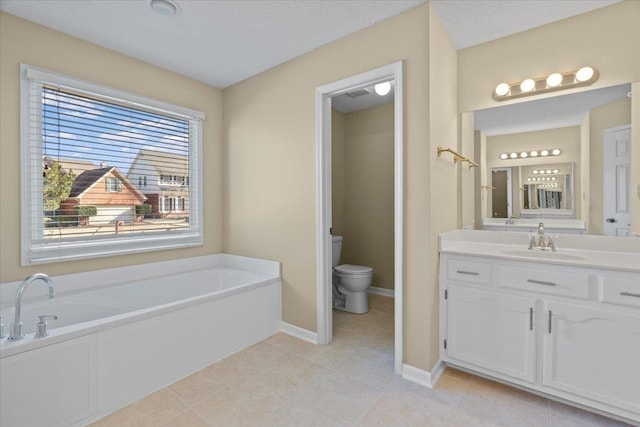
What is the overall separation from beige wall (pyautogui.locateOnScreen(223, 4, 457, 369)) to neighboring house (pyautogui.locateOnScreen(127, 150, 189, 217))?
443 millimetres

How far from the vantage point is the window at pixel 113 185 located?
251cm

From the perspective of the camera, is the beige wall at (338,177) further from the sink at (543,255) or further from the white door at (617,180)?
the white door at (617,180)

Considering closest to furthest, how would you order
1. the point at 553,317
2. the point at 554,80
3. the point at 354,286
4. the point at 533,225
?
the point at 553,317 → the point at 554,80 → the point at 533,225 → the point at 354,286

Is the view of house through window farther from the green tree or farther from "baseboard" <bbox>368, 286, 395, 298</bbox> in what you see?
"baseboard" <bbox>368, 286, 395, 298</bbox>

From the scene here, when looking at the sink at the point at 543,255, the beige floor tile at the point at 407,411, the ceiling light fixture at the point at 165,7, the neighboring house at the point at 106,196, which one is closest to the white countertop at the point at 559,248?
the sink at the point at 543,255

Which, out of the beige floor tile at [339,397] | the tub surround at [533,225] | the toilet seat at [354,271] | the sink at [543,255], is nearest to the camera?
the beige floor tile at [339,397]

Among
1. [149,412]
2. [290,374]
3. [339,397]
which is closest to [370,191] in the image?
[290,374]

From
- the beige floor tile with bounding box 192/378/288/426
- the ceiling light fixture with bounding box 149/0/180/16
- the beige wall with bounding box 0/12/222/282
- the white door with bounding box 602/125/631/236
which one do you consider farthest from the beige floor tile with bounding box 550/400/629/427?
the ceiling light fixture with bounding box 149/0/180/16

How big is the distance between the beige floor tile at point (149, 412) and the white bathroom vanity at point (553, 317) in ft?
5.65

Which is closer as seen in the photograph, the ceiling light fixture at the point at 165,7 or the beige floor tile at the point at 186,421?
the beige floor tile at the point at 186,421

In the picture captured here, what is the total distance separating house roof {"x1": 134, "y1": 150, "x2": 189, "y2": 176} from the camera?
2.79 m

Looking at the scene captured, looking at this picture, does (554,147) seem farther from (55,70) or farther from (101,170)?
(55,70)

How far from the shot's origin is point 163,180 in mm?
2891

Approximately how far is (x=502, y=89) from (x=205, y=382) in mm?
2914
